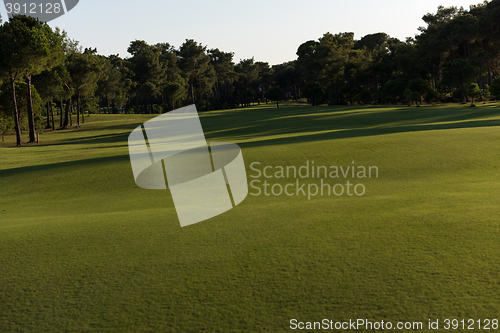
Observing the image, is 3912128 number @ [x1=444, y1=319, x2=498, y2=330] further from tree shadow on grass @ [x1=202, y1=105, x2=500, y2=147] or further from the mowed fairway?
tree shadow on grass @ [x1=202, y1=105, x2=500, y2=147]

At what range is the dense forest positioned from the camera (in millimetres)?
35912

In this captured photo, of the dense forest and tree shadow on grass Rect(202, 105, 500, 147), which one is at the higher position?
the dense forest

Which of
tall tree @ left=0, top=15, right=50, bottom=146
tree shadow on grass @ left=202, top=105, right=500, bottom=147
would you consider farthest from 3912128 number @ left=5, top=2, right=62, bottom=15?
tall tree @ left=0, top=15, right=50, bottom=146

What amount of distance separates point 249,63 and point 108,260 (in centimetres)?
13156

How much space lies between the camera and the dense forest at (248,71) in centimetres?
3591

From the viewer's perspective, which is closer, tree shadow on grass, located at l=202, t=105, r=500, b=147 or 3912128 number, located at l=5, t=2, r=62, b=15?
3912128 number, located at l=5, t=2, r=62, b=15

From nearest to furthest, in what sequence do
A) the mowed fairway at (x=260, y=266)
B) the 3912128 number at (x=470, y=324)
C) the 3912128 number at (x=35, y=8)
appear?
the 3912128 number at (x=470, y=324) < the mowed fairway at (x=260, y=266) < the 3912128 number at (x=35, y=8)

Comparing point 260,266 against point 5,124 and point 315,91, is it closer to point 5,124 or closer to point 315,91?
point 5,124

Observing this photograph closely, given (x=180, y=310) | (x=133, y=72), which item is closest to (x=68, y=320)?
(x=180, y=310)

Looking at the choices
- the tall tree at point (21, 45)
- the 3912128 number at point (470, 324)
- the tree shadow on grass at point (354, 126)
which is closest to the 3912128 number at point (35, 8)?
the 3912128 number at point (470, 324)

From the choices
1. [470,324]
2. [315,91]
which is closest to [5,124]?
[470,324]

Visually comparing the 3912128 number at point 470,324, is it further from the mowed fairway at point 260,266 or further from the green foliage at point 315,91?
the green foliage at point 315,91

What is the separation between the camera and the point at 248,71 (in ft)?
430

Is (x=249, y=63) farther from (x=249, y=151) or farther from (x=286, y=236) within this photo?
(x=286, y=236)
